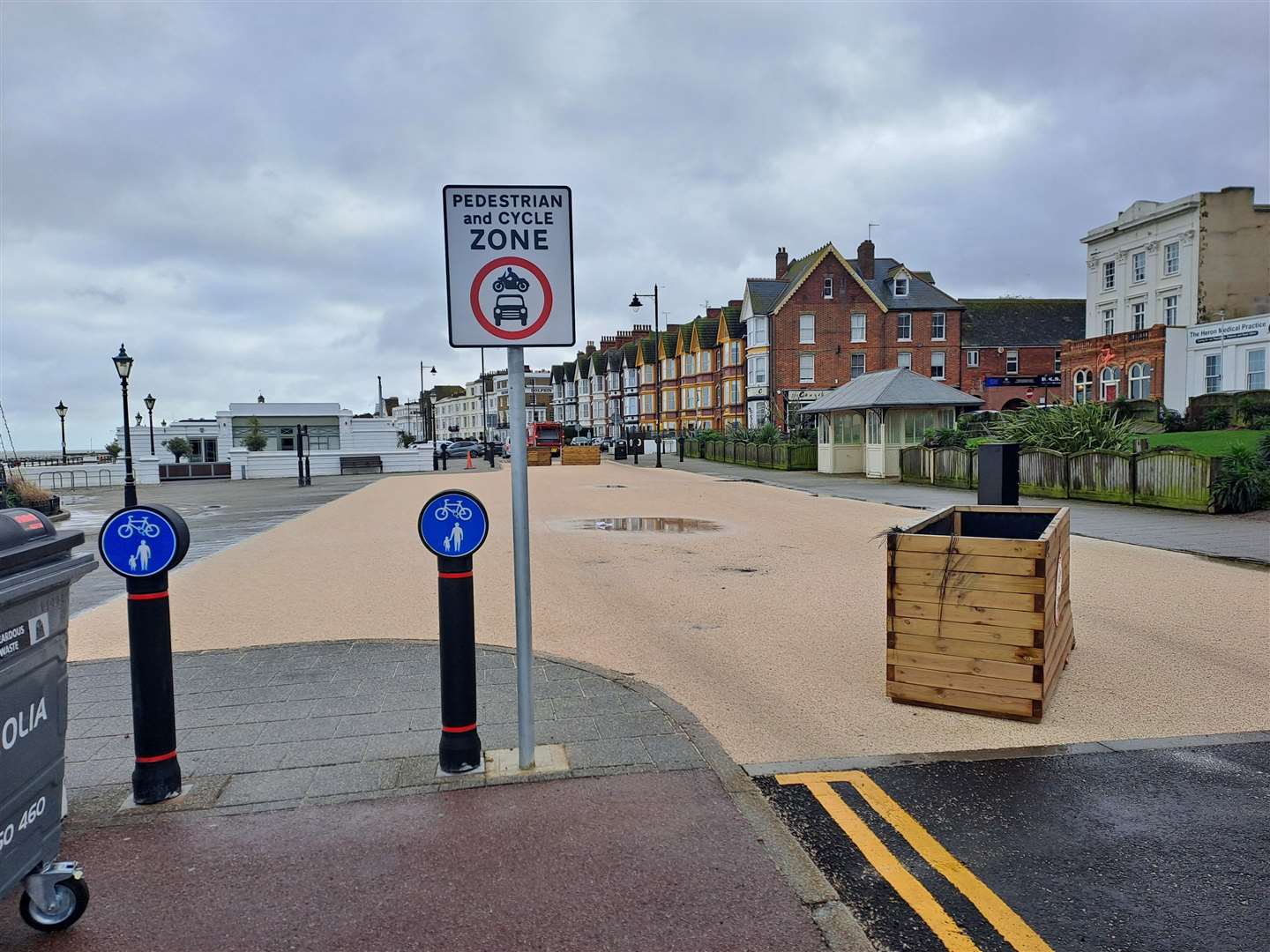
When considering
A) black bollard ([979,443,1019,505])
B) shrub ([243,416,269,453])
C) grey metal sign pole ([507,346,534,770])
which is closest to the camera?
grey metal sign pole ([507,346,534,770])

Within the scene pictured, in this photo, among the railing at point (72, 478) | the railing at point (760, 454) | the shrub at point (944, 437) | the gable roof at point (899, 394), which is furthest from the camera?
the railing at point (72, 478)

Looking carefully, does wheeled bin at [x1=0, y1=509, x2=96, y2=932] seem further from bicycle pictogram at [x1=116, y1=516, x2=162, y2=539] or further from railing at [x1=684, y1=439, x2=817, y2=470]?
railing at [x1=684, y1=439, x2=817, y2=470]

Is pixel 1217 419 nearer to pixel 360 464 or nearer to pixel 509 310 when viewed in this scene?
pixel 509 310

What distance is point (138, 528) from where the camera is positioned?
3.66 m

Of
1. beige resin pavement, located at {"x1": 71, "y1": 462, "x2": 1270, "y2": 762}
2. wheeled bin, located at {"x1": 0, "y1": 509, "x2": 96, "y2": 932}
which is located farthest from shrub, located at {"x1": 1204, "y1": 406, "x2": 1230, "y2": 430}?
wheeled bin, located at {"x1": 0, "y1": 509, "x2": 96, "y2": 932}

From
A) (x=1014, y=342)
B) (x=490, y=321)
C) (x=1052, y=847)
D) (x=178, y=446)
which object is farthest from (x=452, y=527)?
(x=1014, y=342)

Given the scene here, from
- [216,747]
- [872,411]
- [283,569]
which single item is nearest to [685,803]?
[216,747]

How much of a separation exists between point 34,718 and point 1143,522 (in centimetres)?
1546

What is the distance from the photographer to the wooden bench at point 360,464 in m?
45.7

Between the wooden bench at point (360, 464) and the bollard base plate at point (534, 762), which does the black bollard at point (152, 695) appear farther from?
the wooden bench at point (360, 464)

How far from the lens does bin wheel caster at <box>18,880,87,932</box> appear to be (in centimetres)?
283

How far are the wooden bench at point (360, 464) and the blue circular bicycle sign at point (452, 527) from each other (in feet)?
144

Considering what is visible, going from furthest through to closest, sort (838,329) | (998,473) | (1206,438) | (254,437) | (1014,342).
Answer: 1. (1014,342)
2. (838,329)
3. (254,437)
4. (1206,438)
5. (998,473)

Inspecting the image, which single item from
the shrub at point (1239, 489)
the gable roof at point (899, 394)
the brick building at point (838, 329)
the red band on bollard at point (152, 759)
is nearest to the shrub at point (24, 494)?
the red band on bollard at point (152, 759)
